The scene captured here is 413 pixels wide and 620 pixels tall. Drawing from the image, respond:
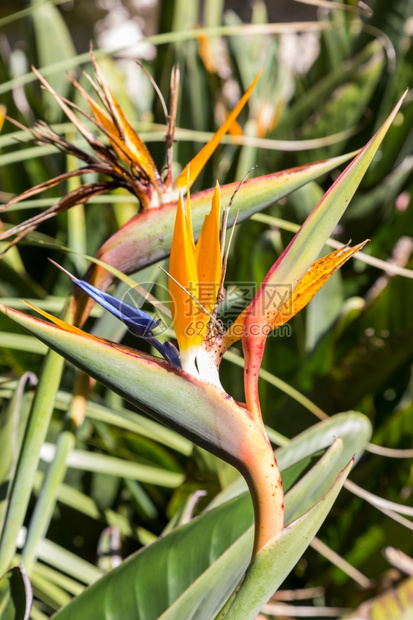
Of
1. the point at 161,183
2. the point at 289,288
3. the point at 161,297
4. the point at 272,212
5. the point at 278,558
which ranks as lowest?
the point at 278,558

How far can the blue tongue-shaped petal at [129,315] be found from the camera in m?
0.29

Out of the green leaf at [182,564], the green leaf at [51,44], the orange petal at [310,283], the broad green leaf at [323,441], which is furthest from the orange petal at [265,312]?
the green leaf at [51,44]

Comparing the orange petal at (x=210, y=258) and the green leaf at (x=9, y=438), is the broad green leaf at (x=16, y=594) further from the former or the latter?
the orange petal at (x=210, y=258)

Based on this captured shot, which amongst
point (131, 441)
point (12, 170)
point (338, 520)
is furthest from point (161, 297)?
point (12, 170)

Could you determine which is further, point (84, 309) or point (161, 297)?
point (161, 297)

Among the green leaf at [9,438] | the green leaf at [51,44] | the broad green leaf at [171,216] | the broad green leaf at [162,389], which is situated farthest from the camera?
the green leaf at [51,44]

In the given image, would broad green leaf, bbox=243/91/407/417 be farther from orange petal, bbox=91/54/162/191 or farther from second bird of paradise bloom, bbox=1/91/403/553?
orange petal, bbox=91/54/162/191

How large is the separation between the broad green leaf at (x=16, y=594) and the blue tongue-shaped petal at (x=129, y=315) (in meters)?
0.21

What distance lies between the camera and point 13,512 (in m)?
0.43

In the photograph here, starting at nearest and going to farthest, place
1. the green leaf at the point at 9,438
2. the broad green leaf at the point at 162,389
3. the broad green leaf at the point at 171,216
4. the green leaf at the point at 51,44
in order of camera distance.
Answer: the broad green leaf at the point at 162,389 → the broad green leaf at the point at 171,216 → the green leaf at the point at 9,438 → the green leaf at the point at 51,44

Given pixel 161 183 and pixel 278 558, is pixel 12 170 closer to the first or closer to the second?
pixel 161 183

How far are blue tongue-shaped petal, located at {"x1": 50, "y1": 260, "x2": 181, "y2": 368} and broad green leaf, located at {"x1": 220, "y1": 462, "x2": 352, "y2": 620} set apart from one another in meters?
0.10

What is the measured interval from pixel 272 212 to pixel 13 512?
2.33 ft

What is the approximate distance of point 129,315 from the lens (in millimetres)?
305
